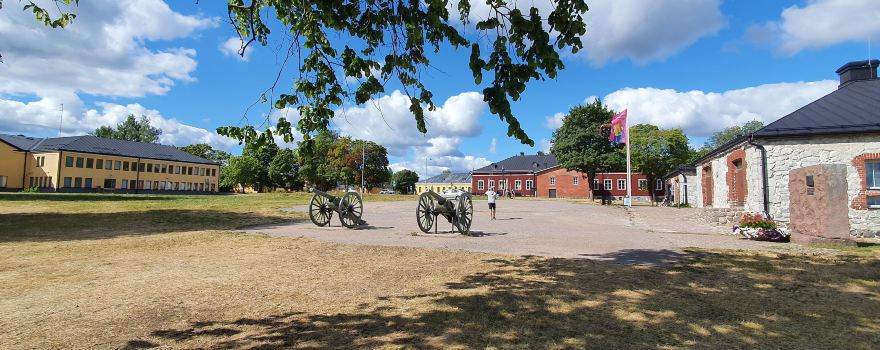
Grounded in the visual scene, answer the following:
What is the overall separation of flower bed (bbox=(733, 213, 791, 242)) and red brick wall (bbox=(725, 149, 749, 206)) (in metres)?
4.62

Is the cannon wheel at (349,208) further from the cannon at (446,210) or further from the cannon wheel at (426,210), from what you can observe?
the cannon at (446,210)

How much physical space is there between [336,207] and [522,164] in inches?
2438

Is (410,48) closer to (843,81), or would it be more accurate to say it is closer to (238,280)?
(238,280)

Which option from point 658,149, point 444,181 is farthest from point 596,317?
point 444,181

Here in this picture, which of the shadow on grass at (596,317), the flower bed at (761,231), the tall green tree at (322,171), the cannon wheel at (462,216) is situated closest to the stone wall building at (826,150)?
the flower bed at (761,231)

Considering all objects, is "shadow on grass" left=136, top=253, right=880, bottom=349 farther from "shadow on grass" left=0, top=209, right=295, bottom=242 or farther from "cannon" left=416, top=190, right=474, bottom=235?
"shadow on grass" left=0, top=209, right=295, bottom=242

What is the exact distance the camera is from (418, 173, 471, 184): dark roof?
106 m

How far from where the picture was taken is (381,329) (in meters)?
3.82

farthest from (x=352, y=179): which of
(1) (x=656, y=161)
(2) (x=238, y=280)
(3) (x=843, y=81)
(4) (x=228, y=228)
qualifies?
(2) (x=238, y=280)

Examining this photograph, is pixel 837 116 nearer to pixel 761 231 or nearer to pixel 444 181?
pixel 761 231

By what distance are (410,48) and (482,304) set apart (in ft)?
9.36

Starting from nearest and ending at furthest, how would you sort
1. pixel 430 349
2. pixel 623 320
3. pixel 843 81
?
pixel 430 349
pixel 623 320
pixel 843 81

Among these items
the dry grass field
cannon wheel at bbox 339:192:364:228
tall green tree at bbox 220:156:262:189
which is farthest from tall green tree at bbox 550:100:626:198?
tall green tree at bbox 220:156:262:189

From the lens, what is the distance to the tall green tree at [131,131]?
7356 cm
